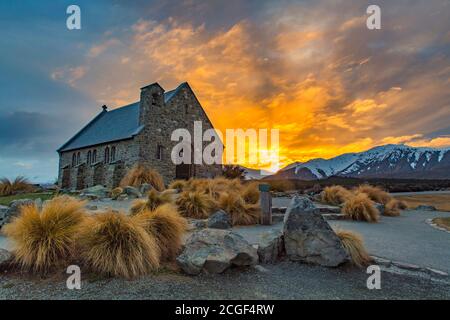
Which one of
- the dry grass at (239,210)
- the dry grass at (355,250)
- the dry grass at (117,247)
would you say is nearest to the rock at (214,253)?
the dry grass at (117,247)

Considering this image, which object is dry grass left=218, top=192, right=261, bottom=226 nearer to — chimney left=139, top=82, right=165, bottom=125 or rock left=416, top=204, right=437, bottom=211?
rock left=416, top=204, right=437, bottom=211

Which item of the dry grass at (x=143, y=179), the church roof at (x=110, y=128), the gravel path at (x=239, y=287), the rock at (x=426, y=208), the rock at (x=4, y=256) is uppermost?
the church roof at (x=110, y=128)

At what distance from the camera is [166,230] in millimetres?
4359

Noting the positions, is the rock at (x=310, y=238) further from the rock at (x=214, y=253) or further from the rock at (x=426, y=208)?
the rock at (x=426, y=208)

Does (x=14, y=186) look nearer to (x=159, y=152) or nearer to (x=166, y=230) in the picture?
(x=159, y=152)

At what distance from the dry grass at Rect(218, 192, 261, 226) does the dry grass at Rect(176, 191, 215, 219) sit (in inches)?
15.0

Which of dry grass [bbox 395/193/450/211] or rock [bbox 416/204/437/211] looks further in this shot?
dry grass [bbox 395/193/450/211]

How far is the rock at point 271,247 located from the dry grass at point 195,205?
11.1 ft

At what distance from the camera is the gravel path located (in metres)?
3.00

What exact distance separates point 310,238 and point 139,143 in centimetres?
1593

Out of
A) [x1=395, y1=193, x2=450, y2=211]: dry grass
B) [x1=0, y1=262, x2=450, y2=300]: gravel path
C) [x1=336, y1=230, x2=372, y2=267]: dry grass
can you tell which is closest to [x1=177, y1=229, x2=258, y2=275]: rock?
[x1=0, y1=262, x2=450, y2=300]: gravel path

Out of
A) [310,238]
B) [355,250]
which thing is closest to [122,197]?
[310,238]

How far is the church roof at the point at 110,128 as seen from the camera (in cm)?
1993
